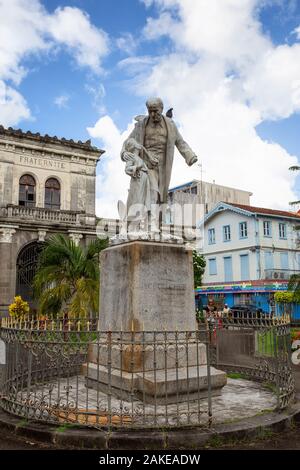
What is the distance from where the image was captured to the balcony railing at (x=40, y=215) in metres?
23.2

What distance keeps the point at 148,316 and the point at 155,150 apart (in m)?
3.09

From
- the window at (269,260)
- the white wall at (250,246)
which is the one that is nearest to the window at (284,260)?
the white wall at (250,246)

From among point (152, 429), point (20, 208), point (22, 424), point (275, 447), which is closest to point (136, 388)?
point (152, 429)

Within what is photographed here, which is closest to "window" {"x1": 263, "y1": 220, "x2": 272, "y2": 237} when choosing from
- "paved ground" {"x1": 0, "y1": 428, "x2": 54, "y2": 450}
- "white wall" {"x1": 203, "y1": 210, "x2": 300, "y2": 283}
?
"white wall" {"x1": 203, "y1": 210, "x2": 300, "y2": 283}

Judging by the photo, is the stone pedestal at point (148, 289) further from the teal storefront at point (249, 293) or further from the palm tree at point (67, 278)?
the teal storefront at point (249, 293)

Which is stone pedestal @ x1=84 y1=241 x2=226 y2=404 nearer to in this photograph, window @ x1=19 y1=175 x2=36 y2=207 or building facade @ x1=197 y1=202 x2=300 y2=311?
window @ x1=19 y1=175 x2=36 y2=207

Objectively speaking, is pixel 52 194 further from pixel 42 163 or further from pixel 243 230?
pixel 243 230

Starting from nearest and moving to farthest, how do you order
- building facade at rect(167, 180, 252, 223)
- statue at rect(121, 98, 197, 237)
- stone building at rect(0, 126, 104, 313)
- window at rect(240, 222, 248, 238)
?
statue at rect(121, 98, 197, 237) < stone building at rect(0, 126, 104, 313) < window at rect(240, 222, 248, 238) < building facade at rect(167, 180, 252, 223)

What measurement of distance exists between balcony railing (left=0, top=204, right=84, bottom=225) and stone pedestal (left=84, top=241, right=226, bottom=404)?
1811cm

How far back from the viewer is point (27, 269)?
23.5 metres

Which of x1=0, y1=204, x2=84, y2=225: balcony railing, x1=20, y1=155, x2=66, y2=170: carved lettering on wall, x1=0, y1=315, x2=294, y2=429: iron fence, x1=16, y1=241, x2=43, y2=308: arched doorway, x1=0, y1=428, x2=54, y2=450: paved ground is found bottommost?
x1=0, y1=428, x2=54, y2=450: paved ground

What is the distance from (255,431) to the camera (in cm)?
438

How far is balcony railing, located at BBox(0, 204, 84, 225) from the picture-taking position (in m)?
23.2
